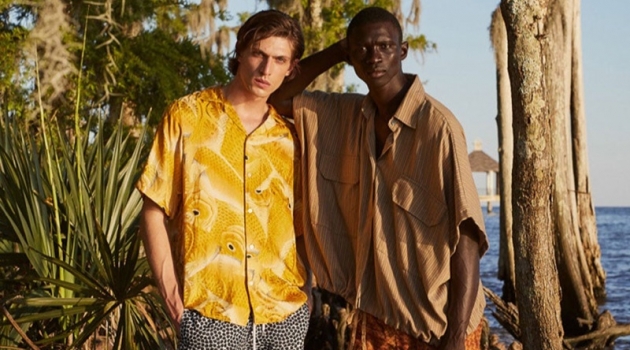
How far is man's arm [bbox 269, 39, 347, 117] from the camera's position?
378 centimetres

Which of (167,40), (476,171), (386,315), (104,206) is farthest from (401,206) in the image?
(476,171)

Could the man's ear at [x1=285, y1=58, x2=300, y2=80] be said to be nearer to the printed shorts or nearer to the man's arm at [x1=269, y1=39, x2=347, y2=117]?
the man's arm at [x1=269, y1=39, x2=347, y2=117]

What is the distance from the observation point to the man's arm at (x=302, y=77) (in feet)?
12.4

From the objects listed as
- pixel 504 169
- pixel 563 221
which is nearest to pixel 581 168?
pixel 504 169

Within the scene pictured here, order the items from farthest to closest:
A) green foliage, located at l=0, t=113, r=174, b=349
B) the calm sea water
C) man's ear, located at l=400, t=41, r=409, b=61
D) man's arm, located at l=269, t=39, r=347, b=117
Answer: the calm sea water < green foliage, located at l=0, t=113, r=174, b=349 < man's arm, located at l=269, t=39, r=347, b=117 < man's ear, located at l=400, t=41, r=409, b=61

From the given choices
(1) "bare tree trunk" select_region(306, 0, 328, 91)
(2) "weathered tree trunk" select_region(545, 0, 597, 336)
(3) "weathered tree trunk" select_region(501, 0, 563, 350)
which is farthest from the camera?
(1) "bare tree trunk" select_region(306, 0, 328, 91)

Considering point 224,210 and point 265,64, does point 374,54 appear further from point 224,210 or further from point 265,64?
point 224,210

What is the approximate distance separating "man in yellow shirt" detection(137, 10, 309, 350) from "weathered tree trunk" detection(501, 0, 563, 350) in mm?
2546

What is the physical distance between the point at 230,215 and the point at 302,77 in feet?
2.07

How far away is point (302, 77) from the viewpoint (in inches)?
149

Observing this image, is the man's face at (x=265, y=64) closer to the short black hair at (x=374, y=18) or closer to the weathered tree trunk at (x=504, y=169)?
the short black hair at (x=374, y=18)

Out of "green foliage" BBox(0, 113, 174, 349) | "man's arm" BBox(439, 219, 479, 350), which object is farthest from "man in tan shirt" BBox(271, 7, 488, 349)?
"green foliage" BBox(0, 113, 174, 349)

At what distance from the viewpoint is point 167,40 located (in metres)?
14.9

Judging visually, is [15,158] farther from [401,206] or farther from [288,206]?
[401,206]
